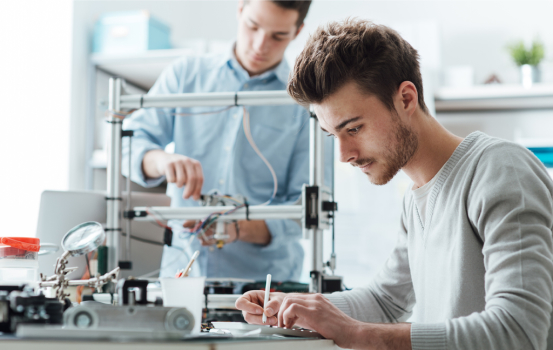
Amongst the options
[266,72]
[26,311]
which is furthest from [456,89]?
[26,311]

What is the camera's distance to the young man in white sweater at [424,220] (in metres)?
0.79

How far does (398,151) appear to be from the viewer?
42.6 inches

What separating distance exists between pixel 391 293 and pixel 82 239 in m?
0.68

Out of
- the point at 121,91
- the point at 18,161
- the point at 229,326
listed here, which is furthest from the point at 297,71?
the point at 18,161

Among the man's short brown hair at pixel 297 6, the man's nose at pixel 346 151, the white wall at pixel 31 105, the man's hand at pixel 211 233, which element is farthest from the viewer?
the white wall at pixel 31 105

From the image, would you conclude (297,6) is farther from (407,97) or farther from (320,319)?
(320,319)

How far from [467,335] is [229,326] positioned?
15.7 inches

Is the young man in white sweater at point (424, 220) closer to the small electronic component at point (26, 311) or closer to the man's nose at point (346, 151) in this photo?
the man's nose at point (346, 151)

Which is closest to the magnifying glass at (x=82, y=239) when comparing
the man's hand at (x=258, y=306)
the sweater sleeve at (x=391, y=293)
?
the man's hand at (x=258, y=306)

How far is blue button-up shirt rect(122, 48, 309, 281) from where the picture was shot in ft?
5.67

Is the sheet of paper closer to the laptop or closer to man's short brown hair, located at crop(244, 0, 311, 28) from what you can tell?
the laptop

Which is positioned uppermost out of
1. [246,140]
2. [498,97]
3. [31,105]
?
[498,97]

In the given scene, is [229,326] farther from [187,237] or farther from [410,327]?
[187,237]

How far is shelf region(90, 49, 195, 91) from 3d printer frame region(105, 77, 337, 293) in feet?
3.57
